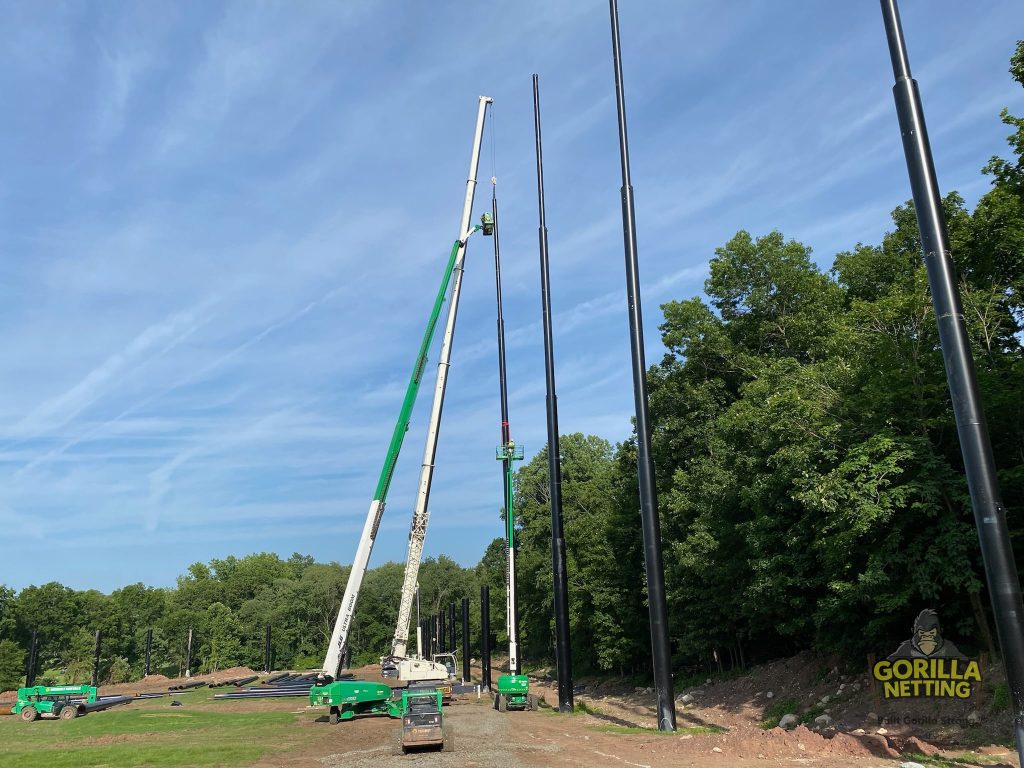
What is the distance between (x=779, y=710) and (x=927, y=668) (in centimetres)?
969

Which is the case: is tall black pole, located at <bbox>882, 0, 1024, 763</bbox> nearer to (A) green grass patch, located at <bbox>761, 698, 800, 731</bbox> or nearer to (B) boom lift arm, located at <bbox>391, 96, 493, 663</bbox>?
(A) green grass patch, located at <bbox>761, 698, 800, 731</bbox>

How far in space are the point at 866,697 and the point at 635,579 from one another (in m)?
20.8

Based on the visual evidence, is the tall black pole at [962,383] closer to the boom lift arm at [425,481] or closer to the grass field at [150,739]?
the grass field at [150,739]

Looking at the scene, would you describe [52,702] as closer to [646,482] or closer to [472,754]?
[472,754]

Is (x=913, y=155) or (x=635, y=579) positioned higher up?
(x=913, y=155)

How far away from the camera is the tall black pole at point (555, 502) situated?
25.0 meters

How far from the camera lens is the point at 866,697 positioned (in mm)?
21297

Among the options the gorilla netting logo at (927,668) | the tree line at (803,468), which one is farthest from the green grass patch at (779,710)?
the gorilla netting logo at (927,668)

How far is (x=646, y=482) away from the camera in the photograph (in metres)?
18.2

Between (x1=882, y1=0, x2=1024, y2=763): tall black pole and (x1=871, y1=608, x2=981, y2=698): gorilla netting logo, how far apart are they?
548cm

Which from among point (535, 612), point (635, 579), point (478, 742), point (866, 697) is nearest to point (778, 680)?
point (866, 697)

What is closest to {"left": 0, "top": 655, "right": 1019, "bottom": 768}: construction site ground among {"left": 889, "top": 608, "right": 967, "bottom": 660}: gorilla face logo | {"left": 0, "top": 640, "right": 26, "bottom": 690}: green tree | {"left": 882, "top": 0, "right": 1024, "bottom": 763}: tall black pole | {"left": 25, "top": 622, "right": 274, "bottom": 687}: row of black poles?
{"left": 889, "top": 608, "right": 967, "bottom": 660}: gorilla face logo

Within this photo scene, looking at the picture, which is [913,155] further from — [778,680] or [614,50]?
[778,680]

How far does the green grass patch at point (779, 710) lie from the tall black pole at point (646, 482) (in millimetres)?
7575
